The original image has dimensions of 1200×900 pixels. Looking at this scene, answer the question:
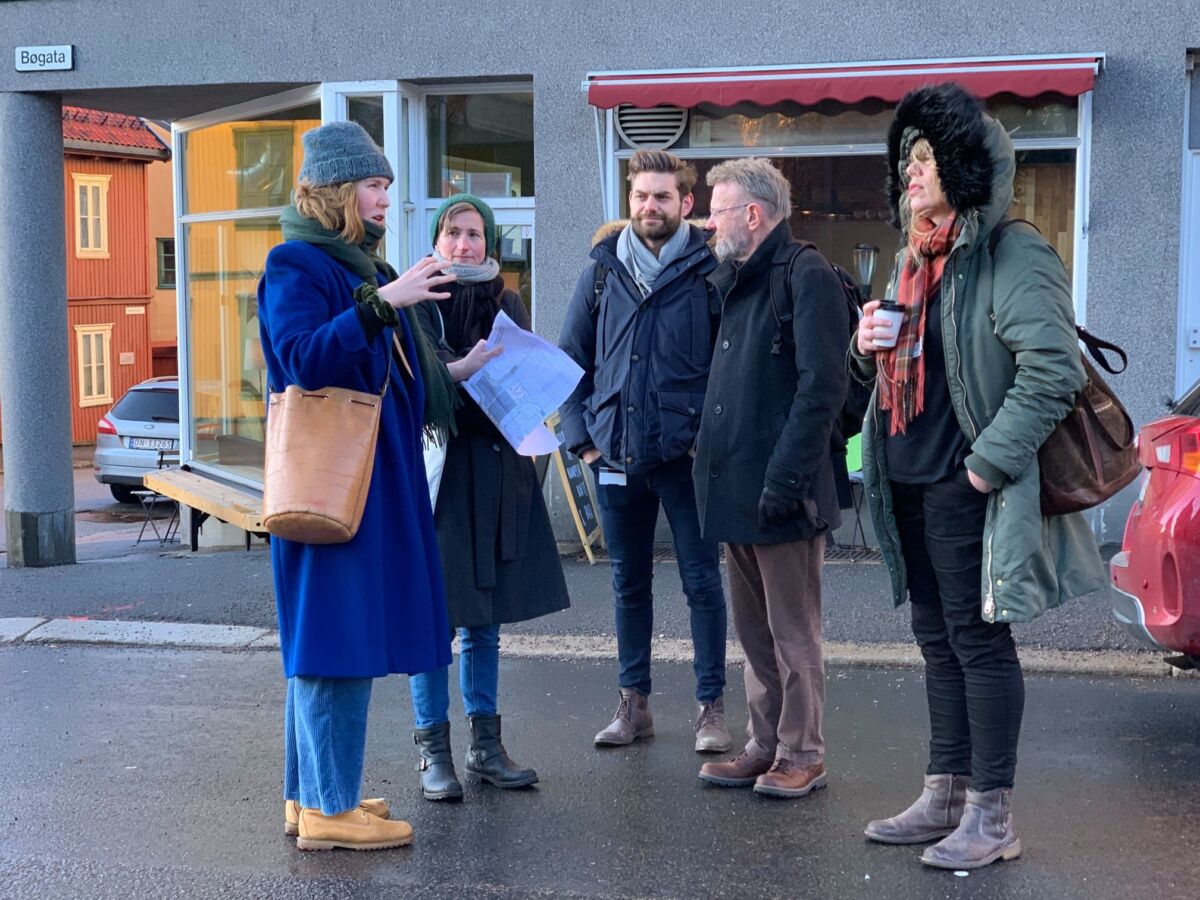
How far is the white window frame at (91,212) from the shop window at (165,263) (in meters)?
3.43

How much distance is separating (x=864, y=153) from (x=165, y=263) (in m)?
29.2

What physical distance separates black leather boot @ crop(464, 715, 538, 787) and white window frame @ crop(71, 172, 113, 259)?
2814 centimetres

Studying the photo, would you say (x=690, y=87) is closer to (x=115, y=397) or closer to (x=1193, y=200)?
(x=1193, y=200)

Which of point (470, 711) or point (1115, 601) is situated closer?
point (470, 711)

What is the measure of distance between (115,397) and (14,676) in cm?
2634

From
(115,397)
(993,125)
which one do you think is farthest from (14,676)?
(115,397)

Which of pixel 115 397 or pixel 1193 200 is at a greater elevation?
pixel 1193 200

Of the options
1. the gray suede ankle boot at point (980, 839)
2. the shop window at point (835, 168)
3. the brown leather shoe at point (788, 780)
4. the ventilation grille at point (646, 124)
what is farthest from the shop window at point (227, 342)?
the gray suede ankle boot at point (980, 839)

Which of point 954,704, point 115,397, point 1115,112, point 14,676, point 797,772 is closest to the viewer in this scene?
point 954,704

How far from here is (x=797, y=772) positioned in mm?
4781

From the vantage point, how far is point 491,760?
16.3 ft

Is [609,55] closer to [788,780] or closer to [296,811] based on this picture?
[788,780]

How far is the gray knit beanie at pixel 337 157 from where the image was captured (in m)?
4.20

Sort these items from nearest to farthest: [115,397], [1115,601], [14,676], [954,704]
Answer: [954,704] < [1115,601] < [14,676] < [115,397]
